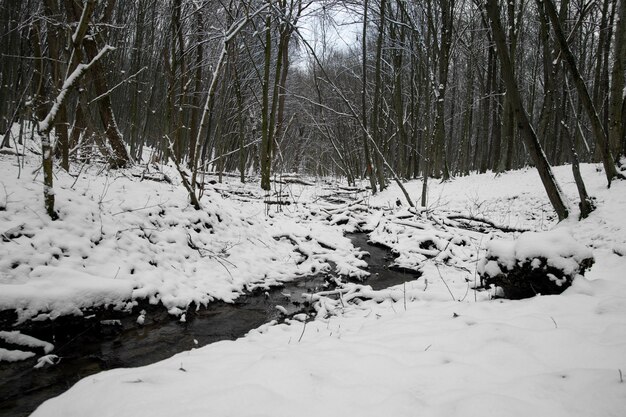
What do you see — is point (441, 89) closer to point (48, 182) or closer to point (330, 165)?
point (48, 182)

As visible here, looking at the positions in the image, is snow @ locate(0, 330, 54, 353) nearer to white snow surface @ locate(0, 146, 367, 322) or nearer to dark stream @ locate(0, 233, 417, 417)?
dark stream @ locate(0, 233, 417, 417)

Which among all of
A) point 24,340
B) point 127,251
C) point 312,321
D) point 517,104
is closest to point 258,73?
point 517,104

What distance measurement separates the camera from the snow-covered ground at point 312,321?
1598 mm

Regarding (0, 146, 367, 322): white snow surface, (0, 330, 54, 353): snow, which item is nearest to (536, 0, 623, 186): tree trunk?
(0, 146, 367, 322): white snow surface

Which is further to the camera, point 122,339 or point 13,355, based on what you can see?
point 122,339

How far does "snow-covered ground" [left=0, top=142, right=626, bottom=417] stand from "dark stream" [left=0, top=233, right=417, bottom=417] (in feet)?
0.66

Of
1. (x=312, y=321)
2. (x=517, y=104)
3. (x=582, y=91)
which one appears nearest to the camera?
(x=312, y=321)

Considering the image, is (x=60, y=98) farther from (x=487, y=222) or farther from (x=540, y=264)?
(x=487, y=222)

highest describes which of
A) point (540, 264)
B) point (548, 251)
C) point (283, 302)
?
point (548, 251)

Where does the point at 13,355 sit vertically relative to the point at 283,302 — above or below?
above

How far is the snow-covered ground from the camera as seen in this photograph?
1.60 meters

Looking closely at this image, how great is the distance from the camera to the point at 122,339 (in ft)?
9.26

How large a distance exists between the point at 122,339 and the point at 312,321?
1850 mm

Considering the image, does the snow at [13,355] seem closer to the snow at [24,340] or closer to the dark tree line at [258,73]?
the snow at [24,340]
